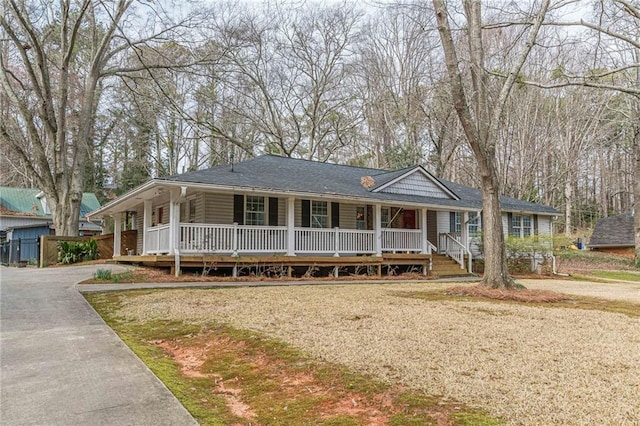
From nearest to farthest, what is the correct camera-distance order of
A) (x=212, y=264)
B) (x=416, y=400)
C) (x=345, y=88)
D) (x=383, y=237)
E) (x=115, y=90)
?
(x=416, y=400) < (x=212, y=264) < (x=383, y=237) < (x=115, y=90) < (x=345, y=88)

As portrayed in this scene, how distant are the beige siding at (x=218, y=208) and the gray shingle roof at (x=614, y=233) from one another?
29.3m

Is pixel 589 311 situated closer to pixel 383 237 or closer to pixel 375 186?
pixel 383 237

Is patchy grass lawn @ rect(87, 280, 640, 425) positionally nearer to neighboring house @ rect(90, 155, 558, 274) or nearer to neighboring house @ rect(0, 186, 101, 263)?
neighboring house @ rect(90, 155, 558, 274)

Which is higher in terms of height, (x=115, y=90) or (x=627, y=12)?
(x=115, y=90)

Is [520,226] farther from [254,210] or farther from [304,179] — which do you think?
[254,210]

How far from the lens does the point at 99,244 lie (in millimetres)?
20922

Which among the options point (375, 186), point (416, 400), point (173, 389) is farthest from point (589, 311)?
point (375, 186)

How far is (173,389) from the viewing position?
355 centimetres

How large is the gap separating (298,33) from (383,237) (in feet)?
60.0

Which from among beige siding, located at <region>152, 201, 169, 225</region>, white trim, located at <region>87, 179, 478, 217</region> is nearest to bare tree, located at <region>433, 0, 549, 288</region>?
white trim, located at <region>87, 179, 478, 217</region>

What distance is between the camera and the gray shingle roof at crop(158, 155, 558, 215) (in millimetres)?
13820

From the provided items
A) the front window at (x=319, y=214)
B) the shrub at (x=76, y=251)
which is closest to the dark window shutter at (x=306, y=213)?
the front window at (x=319, y=214)

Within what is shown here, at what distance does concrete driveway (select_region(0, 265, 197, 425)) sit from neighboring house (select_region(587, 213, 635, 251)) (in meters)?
35.1

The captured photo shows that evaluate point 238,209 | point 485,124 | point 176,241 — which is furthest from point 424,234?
point 176,241
